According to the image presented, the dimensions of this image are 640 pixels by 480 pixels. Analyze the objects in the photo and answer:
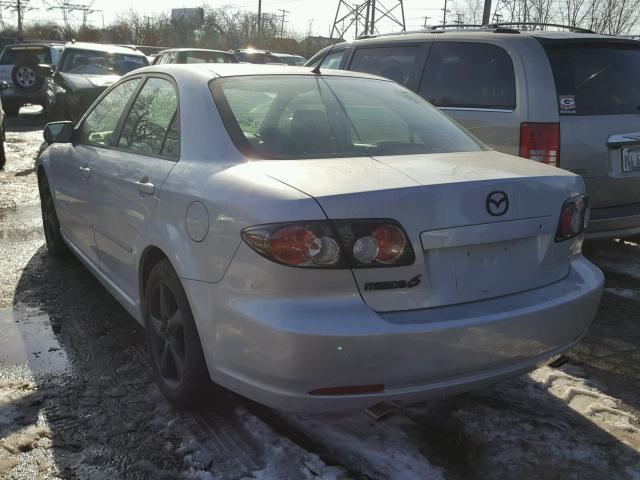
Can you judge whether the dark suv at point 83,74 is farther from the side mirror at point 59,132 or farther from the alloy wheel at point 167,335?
the alloy wheel at point 167,335

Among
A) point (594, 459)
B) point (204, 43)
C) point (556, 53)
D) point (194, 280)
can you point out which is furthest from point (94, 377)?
point (204, 43)

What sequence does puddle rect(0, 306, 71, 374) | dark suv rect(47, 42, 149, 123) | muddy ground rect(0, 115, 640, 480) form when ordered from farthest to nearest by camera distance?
dark suv rect(47, 42, 149, 123)
puddle rect(0, 306, 71, 374)
muddy ground rect(0, 115, 640, 480)

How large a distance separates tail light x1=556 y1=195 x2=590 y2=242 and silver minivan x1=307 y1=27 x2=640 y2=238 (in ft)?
5.49

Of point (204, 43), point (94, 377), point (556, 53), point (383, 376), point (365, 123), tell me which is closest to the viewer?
point (383, 376)

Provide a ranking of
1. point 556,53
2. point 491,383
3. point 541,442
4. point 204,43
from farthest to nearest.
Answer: point 204,43, point 556,53, point 541,442, point 491,383

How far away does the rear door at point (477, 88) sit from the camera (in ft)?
15.3

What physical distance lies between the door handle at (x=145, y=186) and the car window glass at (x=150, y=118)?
17cm

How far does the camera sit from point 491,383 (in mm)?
→ 2496

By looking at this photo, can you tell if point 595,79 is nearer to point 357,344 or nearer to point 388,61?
point 388,61

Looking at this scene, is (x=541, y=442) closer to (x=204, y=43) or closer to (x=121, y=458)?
(x=121, y=458)

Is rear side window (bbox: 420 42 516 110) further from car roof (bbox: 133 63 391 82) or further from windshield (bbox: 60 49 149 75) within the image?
windshield (bbox: 60 49 149 75)

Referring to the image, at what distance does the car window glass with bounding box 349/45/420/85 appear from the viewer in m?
5.79

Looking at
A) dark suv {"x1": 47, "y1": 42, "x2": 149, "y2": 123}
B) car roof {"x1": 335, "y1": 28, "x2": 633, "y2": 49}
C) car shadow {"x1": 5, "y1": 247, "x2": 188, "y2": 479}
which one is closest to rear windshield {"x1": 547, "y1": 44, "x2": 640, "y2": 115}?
car roof {"x1": 335, "y1": 28, "x2": 633, "y2": 49}

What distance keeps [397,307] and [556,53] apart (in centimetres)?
312
